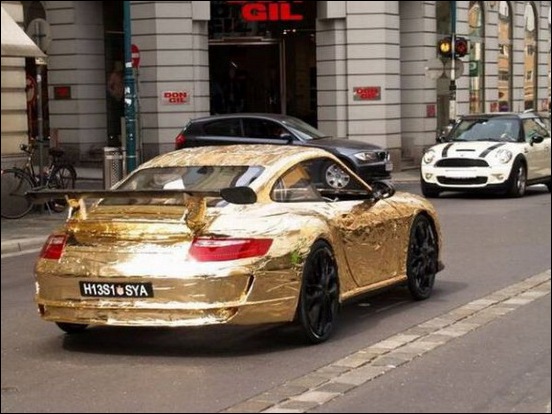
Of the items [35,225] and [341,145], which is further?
[341,145]

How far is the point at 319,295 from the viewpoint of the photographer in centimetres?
687

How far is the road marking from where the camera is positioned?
537 centimetres

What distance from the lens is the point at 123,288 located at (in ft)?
20.5

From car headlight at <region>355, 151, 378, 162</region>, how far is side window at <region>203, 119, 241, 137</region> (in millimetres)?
2584

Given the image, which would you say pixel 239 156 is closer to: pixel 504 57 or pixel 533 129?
pixel 533 129

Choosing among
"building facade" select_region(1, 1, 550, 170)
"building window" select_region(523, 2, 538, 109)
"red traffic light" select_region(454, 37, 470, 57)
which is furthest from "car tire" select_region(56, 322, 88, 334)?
"building window" select_region(523, 2, 538, 109)

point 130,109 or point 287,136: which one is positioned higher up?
point 130,109

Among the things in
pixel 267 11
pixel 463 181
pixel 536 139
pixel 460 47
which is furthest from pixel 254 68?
pixel 463 181

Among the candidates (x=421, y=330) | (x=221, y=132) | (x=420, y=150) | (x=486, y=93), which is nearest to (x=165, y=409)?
(x=421, y=330)

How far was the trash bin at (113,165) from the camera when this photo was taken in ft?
51.3

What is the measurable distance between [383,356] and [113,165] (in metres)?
10.9

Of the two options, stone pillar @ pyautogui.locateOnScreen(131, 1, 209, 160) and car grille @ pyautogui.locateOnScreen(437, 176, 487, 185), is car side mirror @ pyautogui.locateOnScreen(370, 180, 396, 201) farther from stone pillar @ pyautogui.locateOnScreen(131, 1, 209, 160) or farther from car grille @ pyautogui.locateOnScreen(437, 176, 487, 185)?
stone pillar @ pyautogui.locateOnScreen(131, 1, 209, 160)

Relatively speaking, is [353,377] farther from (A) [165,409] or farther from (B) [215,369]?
(A) [165,409]

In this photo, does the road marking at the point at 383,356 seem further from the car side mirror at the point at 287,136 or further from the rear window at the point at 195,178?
the car side mirror at the point at 287,136
